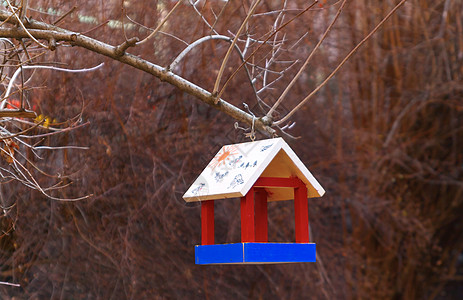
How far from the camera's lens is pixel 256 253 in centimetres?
136

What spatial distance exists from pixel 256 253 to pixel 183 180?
6.60 feet

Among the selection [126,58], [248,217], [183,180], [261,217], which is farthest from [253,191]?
[183,180]

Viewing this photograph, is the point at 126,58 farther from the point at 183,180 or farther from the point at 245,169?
the point at 183,180

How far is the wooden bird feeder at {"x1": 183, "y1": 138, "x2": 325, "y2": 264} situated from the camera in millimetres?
1359

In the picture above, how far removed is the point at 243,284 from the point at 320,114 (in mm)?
1135

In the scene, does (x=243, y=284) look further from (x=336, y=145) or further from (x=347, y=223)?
(x=336, y=145)

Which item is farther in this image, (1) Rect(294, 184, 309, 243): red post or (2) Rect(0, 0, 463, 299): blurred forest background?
(2) Rect(0, 0, 463, 299): blurred forest background

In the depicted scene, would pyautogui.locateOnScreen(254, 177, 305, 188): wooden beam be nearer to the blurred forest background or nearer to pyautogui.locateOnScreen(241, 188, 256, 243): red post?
pyautogui.locateOnScreen(241, 188, 256, 243): red post

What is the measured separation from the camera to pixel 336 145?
3.67 m

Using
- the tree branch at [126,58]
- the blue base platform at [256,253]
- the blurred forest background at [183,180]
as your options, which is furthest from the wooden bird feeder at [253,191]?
the blurred forest background at [183,180]

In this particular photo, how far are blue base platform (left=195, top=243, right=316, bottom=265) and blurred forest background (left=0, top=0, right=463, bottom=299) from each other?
5.93ft

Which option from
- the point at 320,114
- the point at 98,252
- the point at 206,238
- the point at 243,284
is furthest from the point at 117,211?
the point at 206,238

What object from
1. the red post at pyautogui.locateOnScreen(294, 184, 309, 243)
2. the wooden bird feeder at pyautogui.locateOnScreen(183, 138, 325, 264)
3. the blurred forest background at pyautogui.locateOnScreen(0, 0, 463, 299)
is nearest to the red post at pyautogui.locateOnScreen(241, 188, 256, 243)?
the wooden bird feeder at pyautogui.locateOnScreen(183, 138, 325, 264)

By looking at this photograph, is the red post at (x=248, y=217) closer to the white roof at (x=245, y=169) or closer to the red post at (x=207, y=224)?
the white roof at (x=245, y=169)
